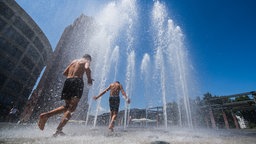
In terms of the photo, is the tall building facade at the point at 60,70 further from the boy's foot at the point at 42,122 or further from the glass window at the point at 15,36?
the boy's foot at the point at 42,122

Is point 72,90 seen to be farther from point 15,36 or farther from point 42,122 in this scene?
point 15,36

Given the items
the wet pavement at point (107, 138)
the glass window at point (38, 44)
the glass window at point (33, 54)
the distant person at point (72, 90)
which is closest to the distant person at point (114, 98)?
the wet pavement at point (107, 138)

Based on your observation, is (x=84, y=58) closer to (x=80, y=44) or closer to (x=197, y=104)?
(x=197, y=104)

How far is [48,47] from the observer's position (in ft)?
88.4

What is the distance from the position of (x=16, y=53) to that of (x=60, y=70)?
6.36 m

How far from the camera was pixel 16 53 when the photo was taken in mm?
20359

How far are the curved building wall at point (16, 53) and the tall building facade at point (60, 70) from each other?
3.09m

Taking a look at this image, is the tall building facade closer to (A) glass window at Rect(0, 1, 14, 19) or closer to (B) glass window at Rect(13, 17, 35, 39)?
(B) glass window at Rect(13, 17, 35, 39)

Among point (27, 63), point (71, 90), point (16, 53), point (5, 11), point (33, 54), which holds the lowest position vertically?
point (71, 90)

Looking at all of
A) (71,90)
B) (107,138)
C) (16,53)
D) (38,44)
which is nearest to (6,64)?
(16,53)

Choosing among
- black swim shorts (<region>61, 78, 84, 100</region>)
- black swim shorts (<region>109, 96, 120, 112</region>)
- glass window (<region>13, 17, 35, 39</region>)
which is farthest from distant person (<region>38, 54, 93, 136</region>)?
glass window (<region>13, 17, 35, 39</region>)

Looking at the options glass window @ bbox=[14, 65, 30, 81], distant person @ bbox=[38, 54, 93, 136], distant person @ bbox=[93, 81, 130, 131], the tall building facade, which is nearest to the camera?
distant person @ bbox=[38, 54, 93, 136]

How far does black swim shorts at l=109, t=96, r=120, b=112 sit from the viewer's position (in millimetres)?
5012

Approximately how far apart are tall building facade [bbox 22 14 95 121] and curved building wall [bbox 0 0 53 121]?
3091 millimetres
